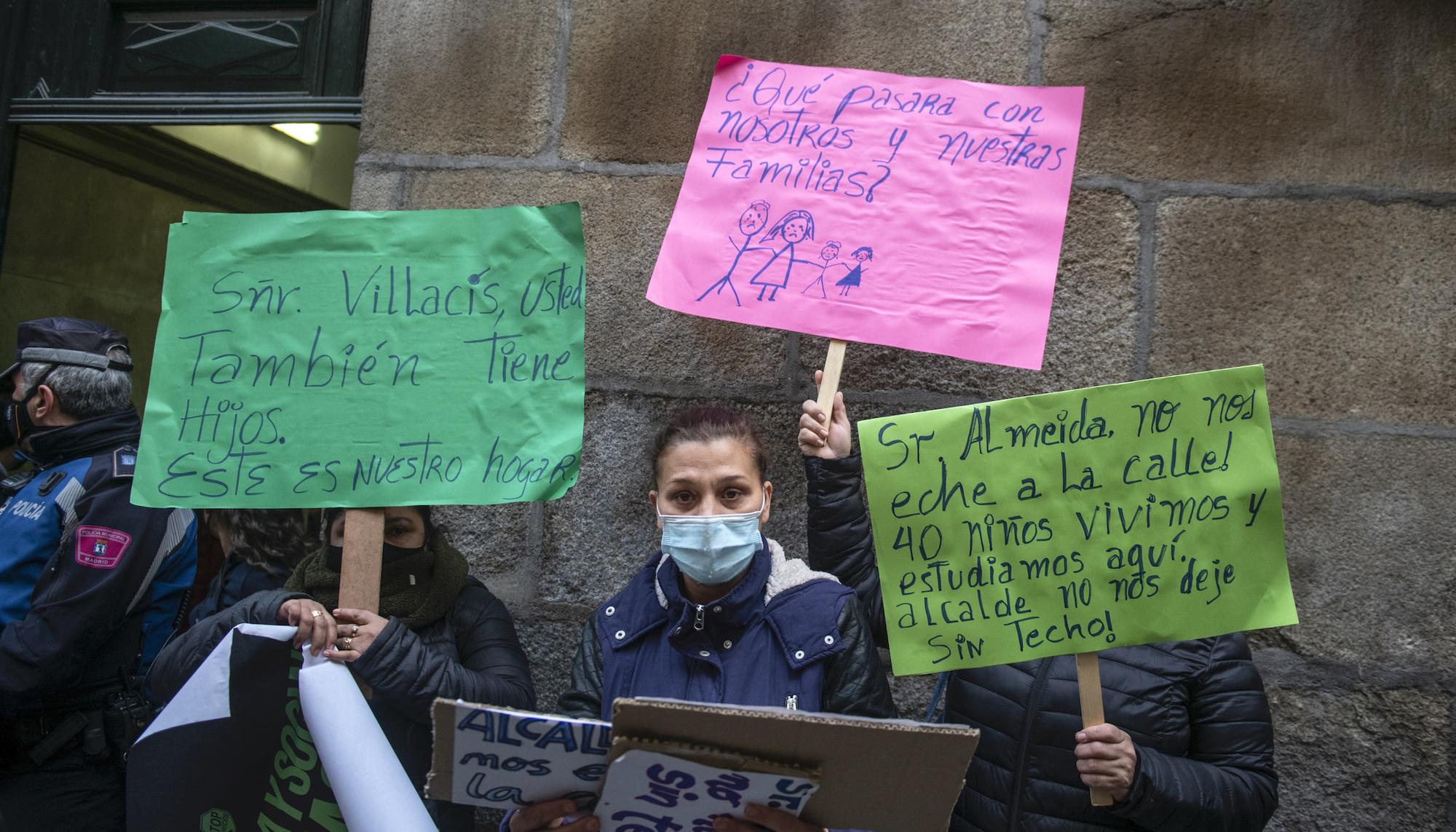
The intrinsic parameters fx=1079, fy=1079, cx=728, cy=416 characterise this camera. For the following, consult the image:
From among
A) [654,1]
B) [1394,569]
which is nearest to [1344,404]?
[1394,569]

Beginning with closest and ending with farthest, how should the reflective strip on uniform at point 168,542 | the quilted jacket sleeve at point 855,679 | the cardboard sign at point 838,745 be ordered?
the cardboard sign at point 838,745 → the quilted jacket sleeve at point 855,679 → the reflective strip on uniform at point 168,542

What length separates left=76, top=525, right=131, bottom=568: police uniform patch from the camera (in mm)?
2611

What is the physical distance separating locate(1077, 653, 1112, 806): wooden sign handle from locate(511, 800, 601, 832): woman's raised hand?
835mm

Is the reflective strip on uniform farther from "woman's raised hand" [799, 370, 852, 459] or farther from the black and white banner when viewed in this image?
"woman's raised hand" [799, 370, 852, 459]

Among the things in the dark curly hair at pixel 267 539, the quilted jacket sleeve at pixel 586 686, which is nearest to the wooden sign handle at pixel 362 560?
the quilted jacket sleeve at pixel 586 686

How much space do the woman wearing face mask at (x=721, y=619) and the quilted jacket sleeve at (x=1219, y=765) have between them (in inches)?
18.5

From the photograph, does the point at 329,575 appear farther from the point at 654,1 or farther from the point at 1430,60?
the point at 1430,60

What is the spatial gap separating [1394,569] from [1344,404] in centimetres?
42

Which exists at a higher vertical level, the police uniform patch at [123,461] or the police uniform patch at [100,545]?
the police uniform patch at [123,461]

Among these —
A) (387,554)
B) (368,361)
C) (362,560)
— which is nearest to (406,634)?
(362,560)

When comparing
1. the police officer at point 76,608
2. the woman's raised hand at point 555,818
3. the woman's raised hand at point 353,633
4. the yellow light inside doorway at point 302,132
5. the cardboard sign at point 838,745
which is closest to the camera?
the cardboard sign at point 838,745

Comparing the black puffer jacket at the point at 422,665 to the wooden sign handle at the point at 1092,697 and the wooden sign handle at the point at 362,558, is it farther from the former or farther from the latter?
the wooden sign handle at the point at 1092,697

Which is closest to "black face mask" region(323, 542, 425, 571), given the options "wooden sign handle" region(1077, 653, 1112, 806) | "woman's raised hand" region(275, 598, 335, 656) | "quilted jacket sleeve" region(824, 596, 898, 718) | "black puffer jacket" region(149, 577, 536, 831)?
"black puffer jacket" region(149, 577, 536, 831)

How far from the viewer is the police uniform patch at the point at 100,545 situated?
261cm
